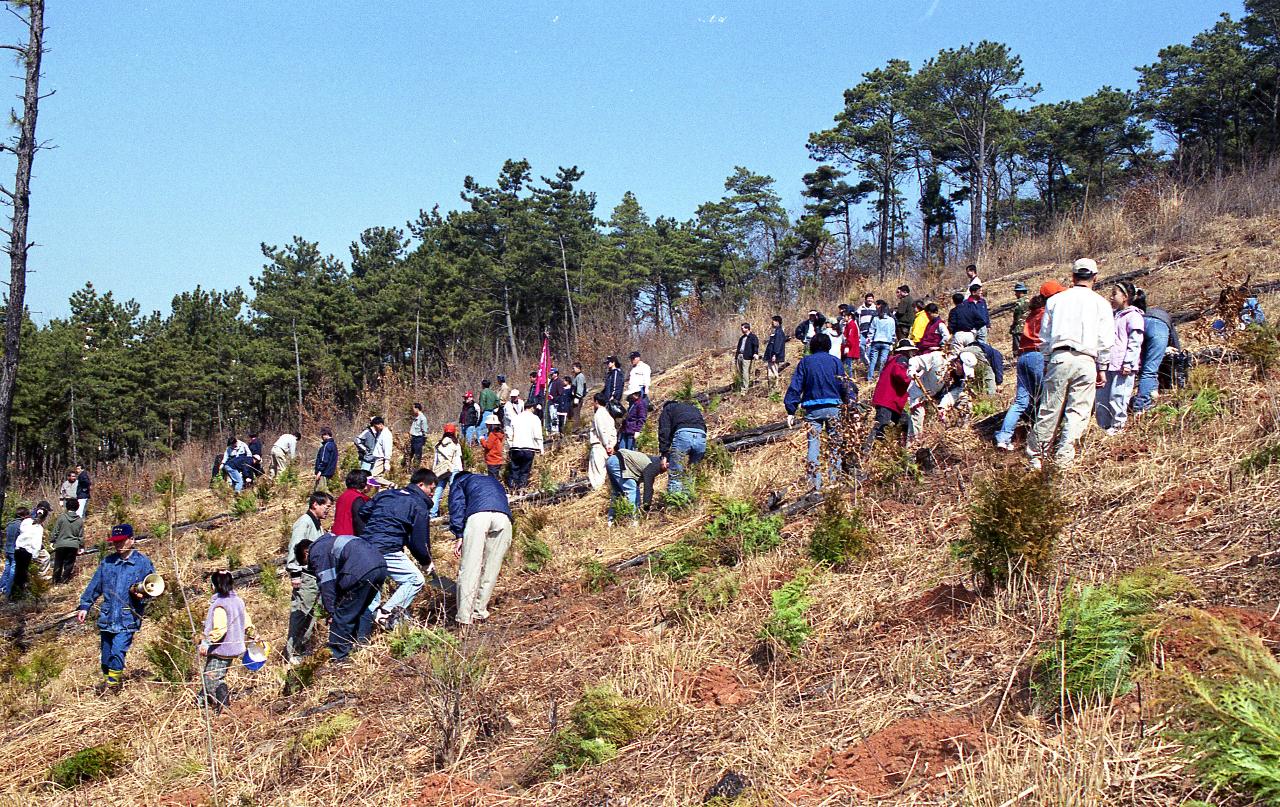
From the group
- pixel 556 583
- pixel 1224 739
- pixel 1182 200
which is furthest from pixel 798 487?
pixel 1182 200

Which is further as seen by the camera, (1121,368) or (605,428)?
(605,428)

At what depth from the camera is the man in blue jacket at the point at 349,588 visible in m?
7.98

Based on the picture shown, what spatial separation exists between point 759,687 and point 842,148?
40.3 m

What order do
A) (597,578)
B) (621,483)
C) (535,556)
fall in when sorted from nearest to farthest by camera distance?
(597,578)
(535,556)
(621,483)

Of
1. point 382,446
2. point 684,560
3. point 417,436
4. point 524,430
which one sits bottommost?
point 684,560

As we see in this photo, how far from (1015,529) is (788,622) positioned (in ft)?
4.60

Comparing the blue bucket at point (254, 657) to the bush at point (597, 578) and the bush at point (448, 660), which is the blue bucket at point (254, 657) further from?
the bush at point (597, 578)

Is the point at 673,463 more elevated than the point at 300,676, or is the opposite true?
the point at 673,463

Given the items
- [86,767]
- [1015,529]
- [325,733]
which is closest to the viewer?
[1015,529]

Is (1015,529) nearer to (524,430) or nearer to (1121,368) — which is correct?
(1121,368)

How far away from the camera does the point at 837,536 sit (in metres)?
7.13

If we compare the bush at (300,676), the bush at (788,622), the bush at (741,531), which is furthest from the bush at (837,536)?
the bush at (300,676)

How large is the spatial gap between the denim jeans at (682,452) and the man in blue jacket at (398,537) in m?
2.69

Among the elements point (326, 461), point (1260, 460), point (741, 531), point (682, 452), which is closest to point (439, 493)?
point (326, 461)
